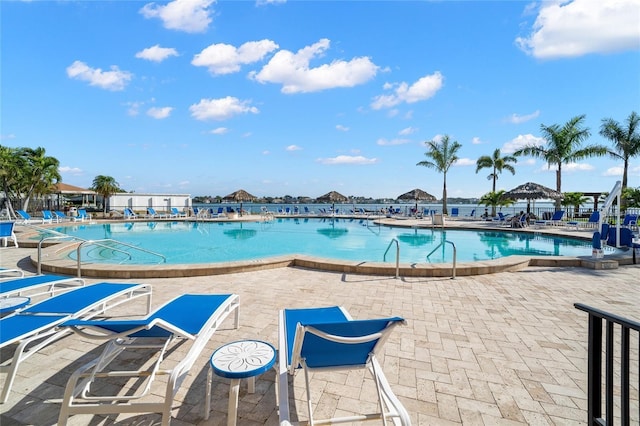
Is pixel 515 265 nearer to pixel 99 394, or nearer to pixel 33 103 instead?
pixel 99 394

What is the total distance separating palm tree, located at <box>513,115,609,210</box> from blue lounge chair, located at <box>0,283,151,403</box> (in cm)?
2236

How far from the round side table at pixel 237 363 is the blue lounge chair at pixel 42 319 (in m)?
1.03

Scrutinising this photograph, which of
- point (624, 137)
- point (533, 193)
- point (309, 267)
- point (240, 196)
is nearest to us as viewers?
point (309, 267)

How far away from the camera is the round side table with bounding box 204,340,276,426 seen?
63.7 inches

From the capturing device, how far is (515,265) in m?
6.33

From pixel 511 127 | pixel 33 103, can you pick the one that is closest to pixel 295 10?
pixel 33 103

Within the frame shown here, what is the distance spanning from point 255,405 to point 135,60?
14.1 m

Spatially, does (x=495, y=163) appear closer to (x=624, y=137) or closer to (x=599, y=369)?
(x=624, y=137)

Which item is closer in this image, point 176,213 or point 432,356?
point 432,356

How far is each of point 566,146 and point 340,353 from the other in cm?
2308

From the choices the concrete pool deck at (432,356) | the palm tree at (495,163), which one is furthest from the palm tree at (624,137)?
the concrete pool deck at (432,356)

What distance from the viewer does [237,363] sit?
174 centimetres

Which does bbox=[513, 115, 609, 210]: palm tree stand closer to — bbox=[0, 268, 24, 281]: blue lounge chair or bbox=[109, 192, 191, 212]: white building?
bbox=[0, 268, 24, 281]: blue lounge chair

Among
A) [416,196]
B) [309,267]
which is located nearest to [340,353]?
[309,267]
